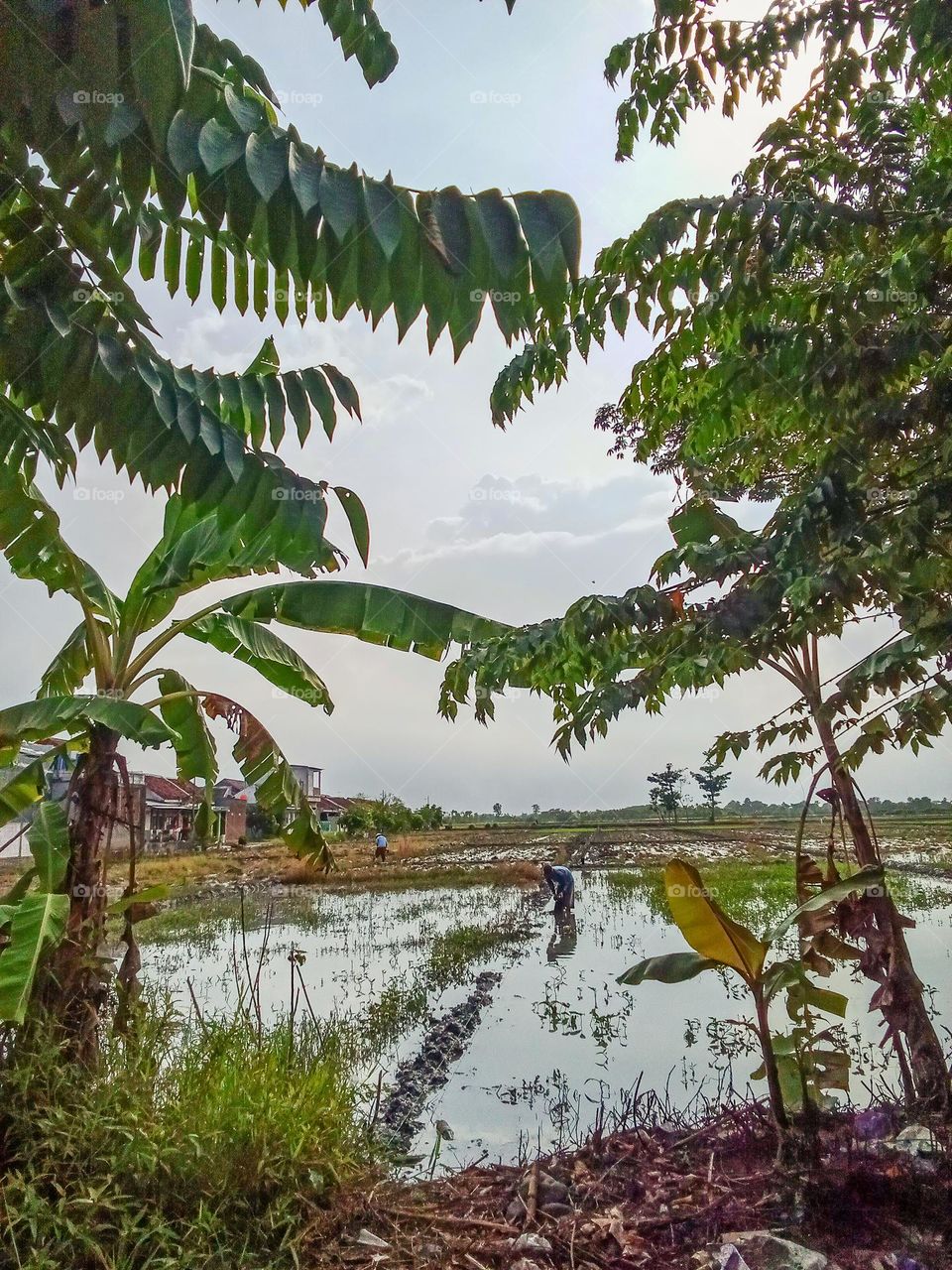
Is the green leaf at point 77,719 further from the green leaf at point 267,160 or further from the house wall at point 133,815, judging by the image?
the green leaf at point 267,160

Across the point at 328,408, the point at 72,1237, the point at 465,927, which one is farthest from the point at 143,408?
the point at 465,927

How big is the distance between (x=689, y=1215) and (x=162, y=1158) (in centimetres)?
126

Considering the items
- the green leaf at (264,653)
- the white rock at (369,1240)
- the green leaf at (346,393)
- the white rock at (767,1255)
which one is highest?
the green leaf at (346,393)

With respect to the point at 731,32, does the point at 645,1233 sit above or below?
below

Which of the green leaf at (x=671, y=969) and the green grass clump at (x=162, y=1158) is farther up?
the green leaf at (x=671, y=969)

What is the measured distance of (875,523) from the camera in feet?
6.13

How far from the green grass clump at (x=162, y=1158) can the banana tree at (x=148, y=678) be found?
Answer: 23 centimetres

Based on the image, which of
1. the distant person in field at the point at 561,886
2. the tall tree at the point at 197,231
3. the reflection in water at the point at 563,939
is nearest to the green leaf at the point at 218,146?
the tall tree at the point at 197,231

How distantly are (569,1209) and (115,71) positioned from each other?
2484 millimetres

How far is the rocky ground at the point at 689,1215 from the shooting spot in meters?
1.67

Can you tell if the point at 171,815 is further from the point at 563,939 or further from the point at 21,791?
the point at 21,791

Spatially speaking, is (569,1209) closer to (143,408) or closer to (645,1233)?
(645,1233)

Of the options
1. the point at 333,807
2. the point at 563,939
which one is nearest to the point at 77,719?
the point at 333,807

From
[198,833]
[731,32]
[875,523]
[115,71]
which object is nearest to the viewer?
[115,71]
